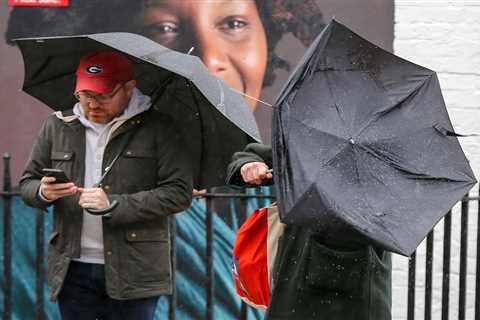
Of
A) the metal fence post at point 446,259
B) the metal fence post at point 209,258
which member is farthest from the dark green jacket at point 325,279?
the metal fence post at point 446,259

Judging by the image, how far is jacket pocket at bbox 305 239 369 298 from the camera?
3654 mm

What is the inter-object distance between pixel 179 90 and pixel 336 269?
3.71 ft

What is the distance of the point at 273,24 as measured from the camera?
6.55 meters

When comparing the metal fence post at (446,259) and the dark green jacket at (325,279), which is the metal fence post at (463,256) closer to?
the metal fence post at (446,259)

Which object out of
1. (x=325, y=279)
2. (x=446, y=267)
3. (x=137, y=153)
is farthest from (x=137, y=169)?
(x=446, y=267)

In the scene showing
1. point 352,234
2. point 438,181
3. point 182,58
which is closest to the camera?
point 352,234

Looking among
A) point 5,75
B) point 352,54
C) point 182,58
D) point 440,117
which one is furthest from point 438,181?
point 5,75

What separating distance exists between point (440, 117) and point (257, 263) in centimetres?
85

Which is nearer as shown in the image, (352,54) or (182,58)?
(352,54)

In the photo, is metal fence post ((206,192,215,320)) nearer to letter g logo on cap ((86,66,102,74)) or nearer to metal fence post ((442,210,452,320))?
metal fence post ((442,210,452,320))

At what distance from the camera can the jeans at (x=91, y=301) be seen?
422 centimetres

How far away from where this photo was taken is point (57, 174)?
397cm

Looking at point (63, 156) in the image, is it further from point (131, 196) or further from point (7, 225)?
point (7, 225)

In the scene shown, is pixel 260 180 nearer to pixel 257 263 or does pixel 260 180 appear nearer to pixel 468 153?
pixel 257 263
